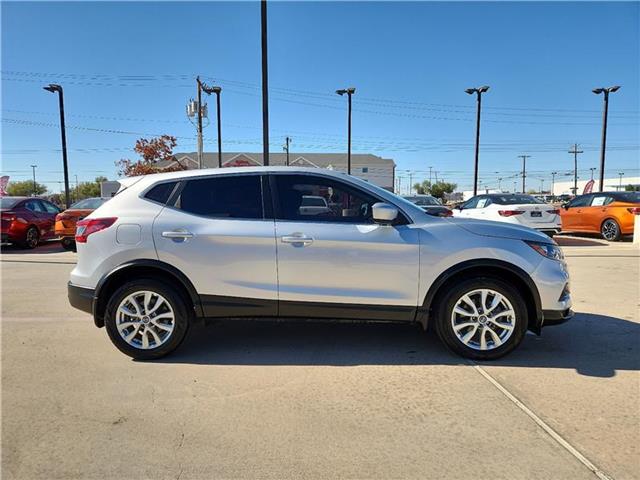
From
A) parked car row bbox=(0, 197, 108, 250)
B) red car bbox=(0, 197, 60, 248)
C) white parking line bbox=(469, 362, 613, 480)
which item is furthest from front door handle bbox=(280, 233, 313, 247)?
red car bbox=(0, 197, 60, 248)

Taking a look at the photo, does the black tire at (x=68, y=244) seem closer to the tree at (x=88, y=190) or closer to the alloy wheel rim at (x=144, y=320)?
the alloy wheel rim at (x=144, y=320)

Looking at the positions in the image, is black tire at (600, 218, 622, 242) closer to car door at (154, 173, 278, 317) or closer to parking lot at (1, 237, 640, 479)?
parking lot at (1, 237, 640, 479)

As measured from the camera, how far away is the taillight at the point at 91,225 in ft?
14.1

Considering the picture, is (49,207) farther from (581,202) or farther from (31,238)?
(581,202)

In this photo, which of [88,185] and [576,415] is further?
[88,185]

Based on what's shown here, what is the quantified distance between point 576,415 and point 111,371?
3698mm

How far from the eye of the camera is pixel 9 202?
13.4m

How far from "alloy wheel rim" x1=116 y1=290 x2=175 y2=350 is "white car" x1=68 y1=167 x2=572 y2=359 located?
10 mm

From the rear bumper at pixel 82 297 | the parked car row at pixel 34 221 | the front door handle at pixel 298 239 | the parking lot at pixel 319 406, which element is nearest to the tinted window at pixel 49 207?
the parked car row at pixel 34 221

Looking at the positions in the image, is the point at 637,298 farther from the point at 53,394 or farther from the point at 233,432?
the point at 53,394

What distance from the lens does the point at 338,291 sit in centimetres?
418

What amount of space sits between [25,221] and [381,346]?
1265 centimetres

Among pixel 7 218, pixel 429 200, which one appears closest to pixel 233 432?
pixel 7 218

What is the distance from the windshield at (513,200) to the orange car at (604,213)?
9.61 ft
